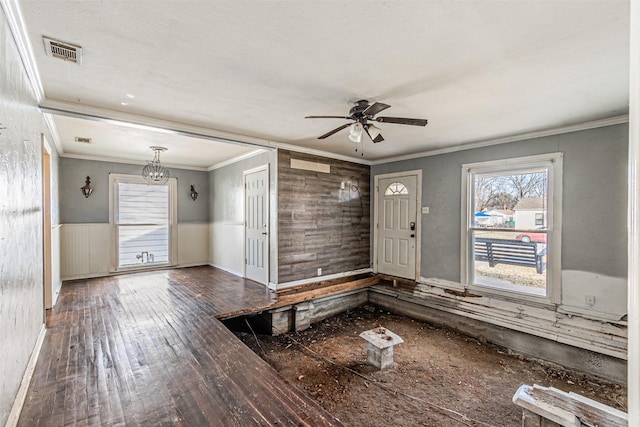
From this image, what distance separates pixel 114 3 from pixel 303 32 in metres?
Result: 1.07

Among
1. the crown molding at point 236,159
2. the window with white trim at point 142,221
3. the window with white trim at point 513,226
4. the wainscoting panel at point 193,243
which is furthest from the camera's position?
the wainscoting panel at point 193,243

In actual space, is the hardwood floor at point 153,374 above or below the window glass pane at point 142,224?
below

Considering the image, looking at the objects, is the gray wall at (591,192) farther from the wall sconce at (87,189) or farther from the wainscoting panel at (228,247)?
the wall sconce at (87,189)

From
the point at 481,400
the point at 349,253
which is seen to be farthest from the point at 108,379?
the point at 349,253

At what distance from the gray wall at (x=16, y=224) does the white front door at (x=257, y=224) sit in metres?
2.83

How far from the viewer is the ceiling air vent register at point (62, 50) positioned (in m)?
2.03

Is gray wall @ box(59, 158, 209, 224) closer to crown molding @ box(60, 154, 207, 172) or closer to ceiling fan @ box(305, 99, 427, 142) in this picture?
crown molding @ box(60, 154, 207, 172)

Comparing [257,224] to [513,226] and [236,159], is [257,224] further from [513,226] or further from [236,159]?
[513,226]

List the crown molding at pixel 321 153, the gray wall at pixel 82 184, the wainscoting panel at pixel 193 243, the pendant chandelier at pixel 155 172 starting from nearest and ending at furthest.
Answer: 1. the crown molding at pixel 321 153
2. the gray wall at pixel 82 184
3. the pendant chandelier at pixel 155 172
4. the wainscoting panel at pixel 193 243

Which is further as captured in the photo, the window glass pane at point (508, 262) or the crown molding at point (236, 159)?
the crown molding at point (236, 159)

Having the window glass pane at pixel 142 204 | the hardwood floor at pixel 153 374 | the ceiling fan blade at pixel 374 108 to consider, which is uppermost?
the ceiling fan blade at pixel 374 108

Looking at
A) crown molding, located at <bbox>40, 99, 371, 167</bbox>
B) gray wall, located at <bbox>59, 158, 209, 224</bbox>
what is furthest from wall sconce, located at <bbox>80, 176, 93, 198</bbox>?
crown molding, located at <bbox>40, 99, 371, 167</bbox>

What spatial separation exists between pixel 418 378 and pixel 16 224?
12.6ft

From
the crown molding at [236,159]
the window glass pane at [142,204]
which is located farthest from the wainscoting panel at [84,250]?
the crown molding at [236,159]
